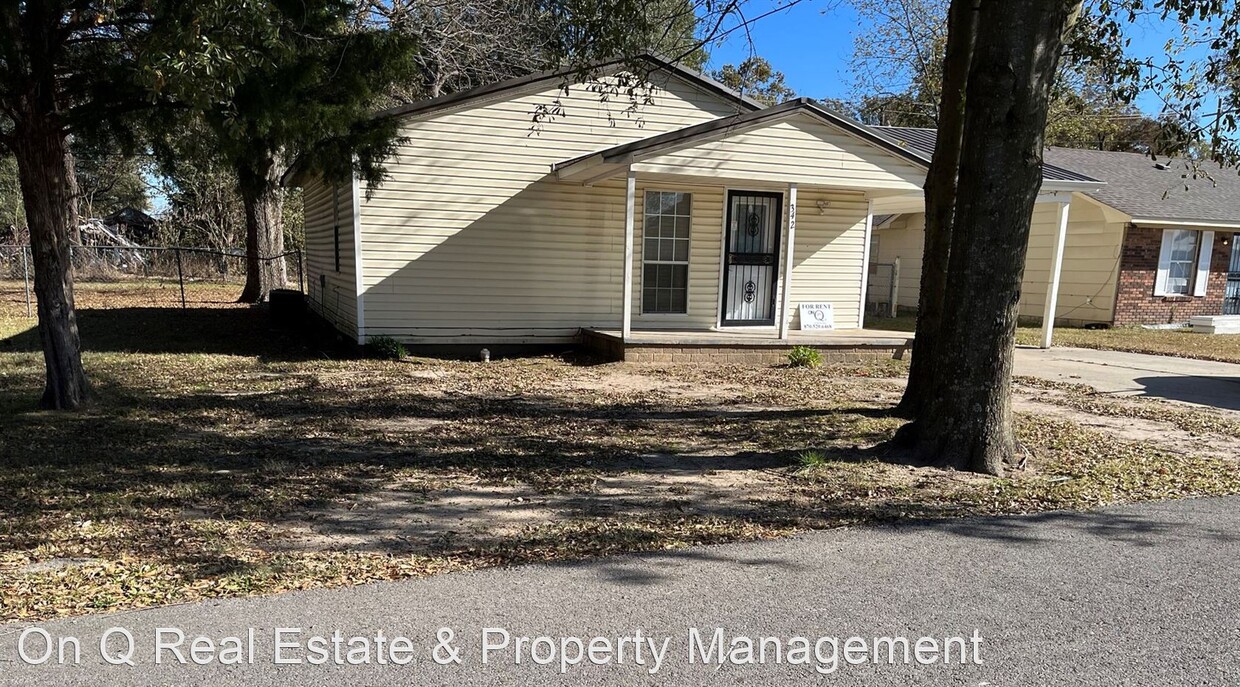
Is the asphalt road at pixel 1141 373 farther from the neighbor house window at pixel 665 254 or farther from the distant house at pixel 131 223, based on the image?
the distant house at pixel 131 223

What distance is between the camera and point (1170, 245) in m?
17.7

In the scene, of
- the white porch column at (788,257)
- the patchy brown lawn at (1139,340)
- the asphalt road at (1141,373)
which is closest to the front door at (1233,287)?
the patchy brown lawn at (1139,340)

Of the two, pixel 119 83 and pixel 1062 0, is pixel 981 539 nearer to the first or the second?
pixel 1062 0

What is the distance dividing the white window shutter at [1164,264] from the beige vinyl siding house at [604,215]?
10.1 metres

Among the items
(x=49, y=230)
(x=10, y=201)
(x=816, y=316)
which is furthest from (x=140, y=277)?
(x=816, y=316)

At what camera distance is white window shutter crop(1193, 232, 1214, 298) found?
59.2ft

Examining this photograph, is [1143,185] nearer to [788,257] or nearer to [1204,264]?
[1204,264]

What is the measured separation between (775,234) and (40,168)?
9047 millimetres

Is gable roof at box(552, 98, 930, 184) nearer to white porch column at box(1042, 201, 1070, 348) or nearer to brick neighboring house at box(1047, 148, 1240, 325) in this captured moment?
white porch column at box(1042, 201, 1070, 348)

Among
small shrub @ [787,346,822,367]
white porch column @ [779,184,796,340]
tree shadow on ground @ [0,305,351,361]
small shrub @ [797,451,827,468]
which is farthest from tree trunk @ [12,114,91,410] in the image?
small shrub @ [787,346,822,367]

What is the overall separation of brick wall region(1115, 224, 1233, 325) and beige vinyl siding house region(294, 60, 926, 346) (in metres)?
9.02

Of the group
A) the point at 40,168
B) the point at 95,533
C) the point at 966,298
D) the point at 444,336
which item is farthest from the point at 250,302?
the point at 966,298

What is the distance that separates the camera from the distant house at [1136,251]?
17.2 m

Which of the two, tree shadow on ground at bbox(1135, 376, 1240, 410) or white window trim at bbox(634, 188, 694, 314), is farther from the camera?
white window trim at bbox(634, 188, 694, 314)
